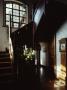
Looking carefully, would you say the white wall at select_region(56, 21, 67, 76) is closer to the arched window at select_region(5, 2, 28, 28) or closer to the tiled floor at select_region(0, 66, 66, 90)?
the tiled floor at select_region(0, 66, 66, 90)

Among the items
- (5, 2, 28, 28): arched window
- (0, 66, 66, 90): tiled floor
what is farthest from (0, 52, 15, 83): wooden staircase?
(5, 2, 28, 28): arched window

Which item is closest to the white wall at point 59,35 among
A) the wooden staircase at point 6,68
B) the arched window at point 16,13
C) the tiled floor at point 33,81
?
the tiled floor at point 33,81

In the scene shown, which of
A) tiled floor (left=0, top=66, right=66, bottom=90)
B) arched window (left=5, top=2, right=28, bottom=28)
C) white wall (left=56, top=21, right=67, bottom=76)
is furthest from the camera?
arched window (left=5, top=2, right=28, bottom=28)

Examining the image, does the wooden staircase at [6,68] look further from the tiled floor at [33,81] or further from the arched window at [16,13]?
the arched window at [16,13]

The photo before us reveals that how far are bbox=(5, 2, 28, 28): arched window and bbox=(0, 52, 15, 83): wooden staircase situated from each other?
245cm

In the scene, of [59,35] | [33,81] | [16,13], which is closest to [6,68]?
[33,81]

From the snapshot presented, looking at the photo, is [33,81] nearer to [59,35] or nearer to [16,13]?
[59,35]

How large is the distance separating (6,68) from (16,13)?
156 inches

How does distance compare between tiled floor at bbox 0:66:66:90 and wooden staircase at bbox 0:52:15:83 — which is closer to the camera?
tiled floor at bbox 0:66:66:90

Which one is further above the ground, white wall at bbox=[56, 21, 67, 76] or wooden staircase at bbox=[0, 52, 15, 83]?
white wall at bbox=[56, 21, 67, 76]

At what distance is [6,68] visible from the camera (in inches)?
320

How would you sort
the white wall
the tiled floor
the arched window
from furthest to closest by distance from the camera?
the arched window, the white wall, the tiled floor

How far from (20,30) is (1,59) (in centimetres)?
151

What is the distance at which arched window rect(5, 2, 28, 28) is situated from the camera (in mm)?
10641
